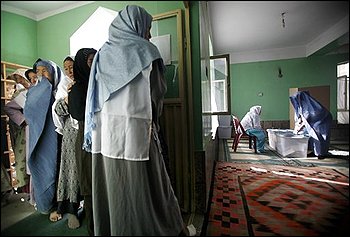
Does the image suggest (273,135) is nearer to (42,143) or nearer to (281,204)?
(281,204)

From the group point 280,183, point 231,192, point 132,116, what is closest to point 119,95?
point 132,116

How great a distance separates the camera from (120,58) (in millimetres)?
619

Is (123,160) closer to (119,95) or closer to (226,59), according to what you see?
(119,95)

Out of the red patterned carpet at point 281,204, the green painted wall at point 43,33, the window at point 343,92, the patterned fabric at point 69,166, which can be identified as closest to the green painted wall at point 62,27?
the green painted wall at point 43,33

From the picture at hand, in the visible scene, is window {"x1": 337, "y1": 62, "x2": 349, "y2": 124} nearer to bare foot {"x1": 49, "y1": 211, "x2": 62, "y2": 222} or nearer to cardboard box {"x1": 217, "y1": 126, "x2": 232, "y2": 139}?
cardboard box {"x1": 217, "y1": 126, "x2": 232, "y2": 139}

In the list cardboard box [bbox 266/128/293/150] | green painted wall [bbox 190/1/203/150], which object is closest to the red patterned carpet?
cardboard box [bbox 266/128/293/150]

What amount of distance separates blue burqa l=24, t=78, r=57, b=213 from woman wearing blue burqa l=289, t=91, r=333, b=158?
3.68 feet

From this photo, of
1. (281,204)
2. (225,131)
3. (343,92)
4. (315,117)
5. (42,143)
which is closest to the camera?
(343,92)

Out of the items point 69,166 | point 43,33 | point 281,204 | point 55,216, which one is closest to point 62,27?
point 43,33

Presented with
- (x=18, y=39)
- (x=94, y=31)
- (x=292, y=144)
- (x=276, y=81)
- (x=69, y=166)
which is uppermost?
(x=94, y=31)

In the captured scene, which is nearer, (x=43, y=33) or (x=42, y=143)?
(x=43, y=33)

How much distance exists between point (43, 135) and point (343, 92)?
1.28 meters

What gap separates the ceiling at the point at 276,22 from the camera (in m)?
0.53

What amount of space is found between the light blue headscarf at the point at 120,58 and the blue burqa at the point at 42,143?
0.92 feet
